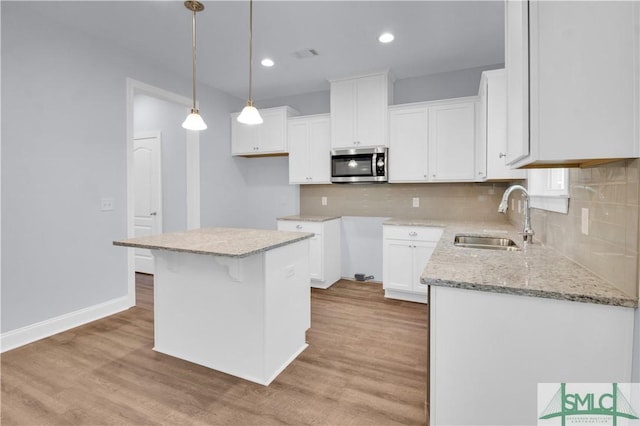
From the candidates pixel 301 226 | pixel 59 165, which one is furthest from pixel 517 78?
pixel 59 165

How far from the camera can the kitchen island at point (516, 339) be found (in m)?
1.07

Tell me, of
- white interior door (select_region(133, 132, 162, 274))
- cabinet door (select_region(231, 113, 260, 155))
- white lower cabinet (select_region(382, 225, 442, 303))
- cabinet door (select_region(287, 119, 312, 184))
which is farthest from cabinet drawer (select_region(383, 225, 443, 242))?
white interior door (select_region(133, 132, 162, 274))

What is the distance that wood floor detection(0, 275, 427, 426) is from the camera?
1.72 metres

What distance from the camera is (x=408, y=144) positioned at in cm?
371

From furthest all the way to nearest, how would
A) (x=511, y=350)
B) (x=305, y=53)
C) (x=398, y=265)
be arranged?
(x=398, y=265)
(x=305, y=53)
(x=511, y=350)

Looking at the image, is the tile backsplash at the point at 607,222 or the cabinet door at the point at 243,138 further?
the cabinet door at the point at 243,138

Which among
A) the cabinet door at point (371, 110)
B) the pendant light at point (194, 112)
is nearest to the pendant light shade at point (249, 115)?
the pendant light at point (194, 112)

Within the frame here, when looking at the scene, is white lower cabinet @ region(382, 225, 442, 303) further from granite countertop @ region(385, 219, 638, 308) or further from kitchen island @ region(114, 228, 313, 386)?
granite countertop @ region(385, 219, 638, 308)

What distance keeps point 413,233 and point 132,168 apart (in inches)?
120

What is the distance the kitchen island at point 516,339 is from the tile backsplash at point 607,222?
0.23 ft

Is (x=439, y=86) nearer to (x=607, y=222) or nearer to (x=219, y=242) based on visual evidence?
(x=607, y=222)

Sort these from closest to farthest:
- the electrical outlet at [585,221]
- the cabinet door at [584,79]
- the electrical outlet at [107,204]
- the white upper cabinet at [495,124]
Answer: the cabinet door at [584,79] < the electrical outlet at [585,221] < the white upper cabinet at [495,124] < the electrical outlet at [107,204]

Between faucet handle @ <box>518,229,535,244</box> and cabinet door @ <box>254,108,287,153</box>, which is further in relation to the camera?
cabinet door @ <box>254,108,287,153</box>

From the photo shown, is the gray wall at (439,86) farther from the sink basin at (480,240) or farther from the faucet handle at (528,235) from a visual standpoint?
the faucet handle at (528,235)
